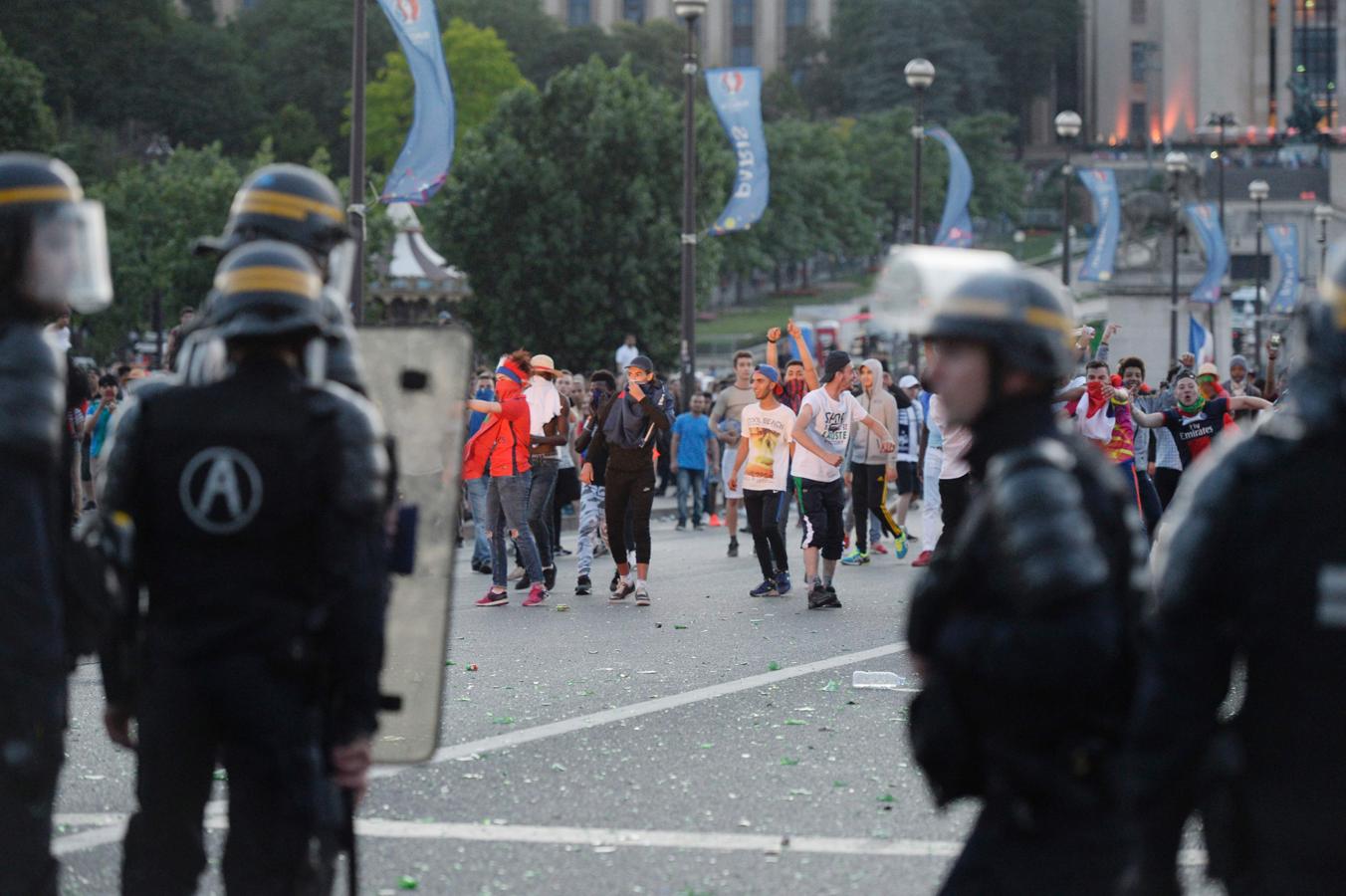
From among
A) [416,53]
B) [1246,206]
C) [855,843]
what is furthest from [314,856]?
[1246,206]

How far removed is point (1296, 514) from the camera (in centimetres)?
342

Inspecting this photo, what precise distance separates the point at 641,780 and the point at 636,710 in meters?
1.75

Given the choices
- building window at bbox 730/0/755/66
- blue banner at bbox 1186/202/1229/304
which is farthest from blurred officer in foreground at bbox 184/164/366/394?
building window at bbox 730/0/755/66

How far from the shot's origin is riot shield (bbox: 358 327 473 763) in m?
5.54

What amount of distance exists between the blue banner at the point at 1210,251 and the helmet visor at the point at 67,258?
4381 cm

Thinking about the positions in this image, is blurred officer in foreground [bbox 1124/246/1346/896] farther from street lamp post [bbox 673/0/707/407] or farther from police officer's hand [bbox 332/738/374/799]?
street lamp post [bbox 673/0/707/407]

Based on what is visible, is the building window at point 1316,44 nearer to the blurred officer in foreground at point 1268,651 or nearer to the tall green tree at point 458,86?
the tall green tree at point 458,86

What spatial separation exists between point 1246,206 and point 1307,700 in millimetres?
90356

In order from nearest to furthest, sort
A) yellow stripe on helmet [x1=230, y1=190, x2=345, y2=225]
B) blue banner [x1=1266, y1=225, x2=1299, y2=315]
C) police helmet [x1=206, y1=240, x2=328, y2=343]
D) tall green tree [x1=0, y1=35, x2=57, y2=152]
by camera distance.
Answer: police helmet [x1=206, y1=240, x2=328, y2=343] → yellow stripe on helmet [x1=230, y1=190, x2=345, y2=225] → blue banner [x1=1266, y1=225, x2=1299, y2=315] → tall green tree [x1=0, y1=35, x2=57, y2=152]

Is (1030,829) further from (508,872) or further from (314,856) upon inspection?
(508,872)

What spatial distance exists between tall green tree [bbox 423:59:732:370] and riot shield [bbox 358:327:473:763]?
4140 centimetres

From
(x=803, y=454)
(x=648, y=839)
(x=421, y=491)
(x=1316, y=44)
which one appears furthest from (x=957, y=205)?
(x=1316, y=44)

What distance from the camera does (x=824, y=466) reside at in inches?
558

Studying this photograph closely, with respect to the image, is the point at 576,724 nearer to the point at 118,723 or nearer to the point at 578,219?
the point at 118,723
